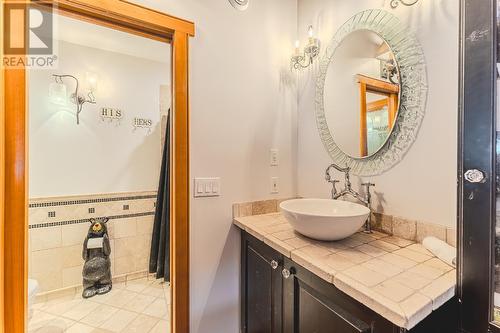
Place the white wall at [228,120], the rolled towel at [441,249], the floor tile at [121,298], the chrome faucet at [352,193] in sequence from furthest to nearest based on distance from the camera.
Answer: the floor tile at [121,298], the white wall at [228,120], the chrome faucet at [352,193], the rolled towel at [441,249]

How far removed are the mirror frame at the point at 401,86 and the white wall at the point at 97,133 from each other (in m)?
2.01

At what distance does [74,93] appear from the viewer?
2.32m

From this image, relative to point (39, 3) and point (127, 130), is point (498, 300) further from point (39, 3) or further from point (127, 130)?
point (127, 130)

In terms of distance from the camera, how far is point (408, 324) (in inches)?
23.7

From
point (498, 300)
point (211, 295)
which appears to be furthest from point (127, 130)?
point (498, 300)

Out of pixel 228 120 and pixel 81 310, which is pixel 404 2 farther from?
pixel 81 310

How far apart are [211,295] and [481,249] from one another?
1304 mm

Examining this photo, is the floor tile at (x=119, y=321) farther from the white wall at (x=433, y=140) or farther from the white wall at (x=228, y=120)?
the white wall at (x=433, y=140)

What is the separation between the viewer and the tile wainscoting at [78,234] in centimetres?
213

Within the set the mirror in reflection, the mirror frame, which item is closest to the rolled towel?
the mirror frame

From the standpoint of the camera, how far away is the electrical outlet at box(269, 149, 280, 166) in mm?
1630

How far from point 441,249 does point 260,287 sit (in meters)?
0.85

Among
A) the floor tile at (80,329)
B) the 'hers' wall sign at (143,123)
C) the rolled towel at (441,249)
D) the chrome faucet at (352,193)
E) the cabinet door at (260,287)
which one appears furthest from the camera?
the 'hers' wall sign at (143,123)

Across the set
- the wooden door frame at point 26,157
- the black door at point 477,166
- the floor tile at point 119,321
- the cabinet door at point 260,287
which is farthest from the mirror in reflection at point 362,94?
the floor tile at point 119,321
